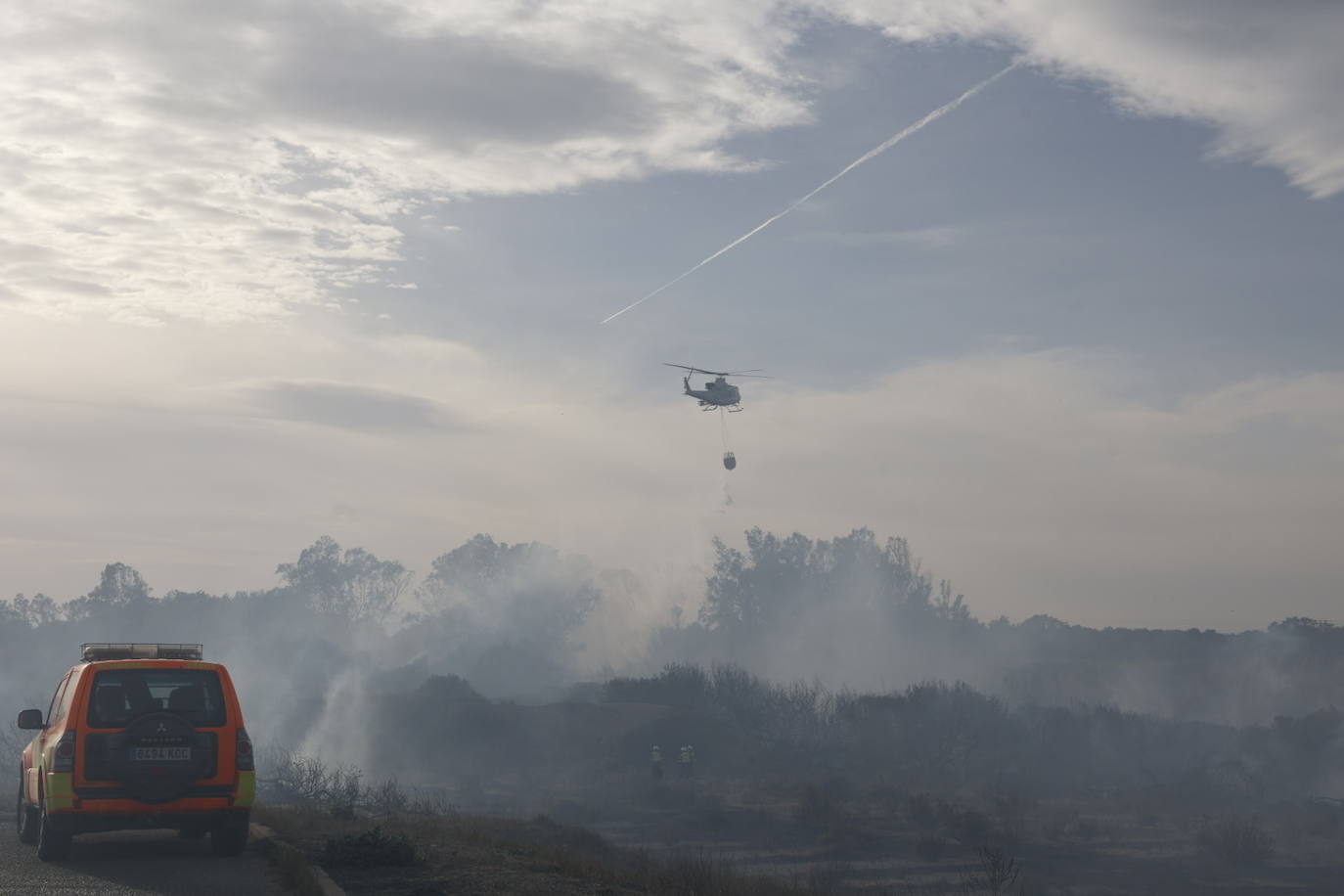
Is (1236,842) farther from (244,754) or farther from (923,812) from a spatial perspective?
(244,754)

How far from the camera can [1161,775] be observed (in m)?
71.8

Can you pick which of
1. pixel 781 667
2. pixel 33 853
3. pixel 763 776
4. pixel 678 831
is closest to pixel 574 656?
pixel 781 667

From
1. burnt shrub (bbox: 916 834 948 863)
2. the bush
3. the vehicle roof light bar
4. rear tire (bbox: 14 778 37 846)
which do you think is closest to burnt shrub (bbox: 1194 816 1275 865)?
burnt shrub (bbox: 916 834 948 863)

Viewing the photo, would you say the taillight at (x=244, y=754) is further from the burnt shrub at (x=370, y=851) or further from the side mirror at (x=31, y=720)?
the side mirror at (x=31, y=720)

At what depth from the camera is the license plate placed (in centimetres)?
1392

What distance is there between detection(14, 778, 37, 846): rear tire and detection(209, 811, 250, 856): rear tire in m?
2.54

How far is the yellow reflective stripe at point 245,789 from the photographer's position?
1426 cm

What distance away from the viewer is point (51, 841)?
45.9ft

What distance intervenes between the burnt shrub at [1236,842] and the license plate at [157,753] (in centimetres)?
4187

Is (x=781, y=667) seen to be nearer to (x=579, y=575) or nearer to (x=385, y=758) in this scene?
(x=579, y=575)

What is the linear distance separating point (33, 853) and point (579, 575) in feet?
392

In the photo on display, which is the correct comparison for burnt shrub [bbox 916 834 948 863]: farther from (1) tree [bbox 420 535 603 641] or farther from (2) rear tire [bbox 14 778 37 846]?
(1) tree [bbox 420 535 603 641]

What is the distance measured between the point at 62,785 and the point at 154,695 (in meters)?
1.38

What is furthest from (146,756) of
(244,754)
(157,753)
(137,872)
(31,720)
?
(31,720)
